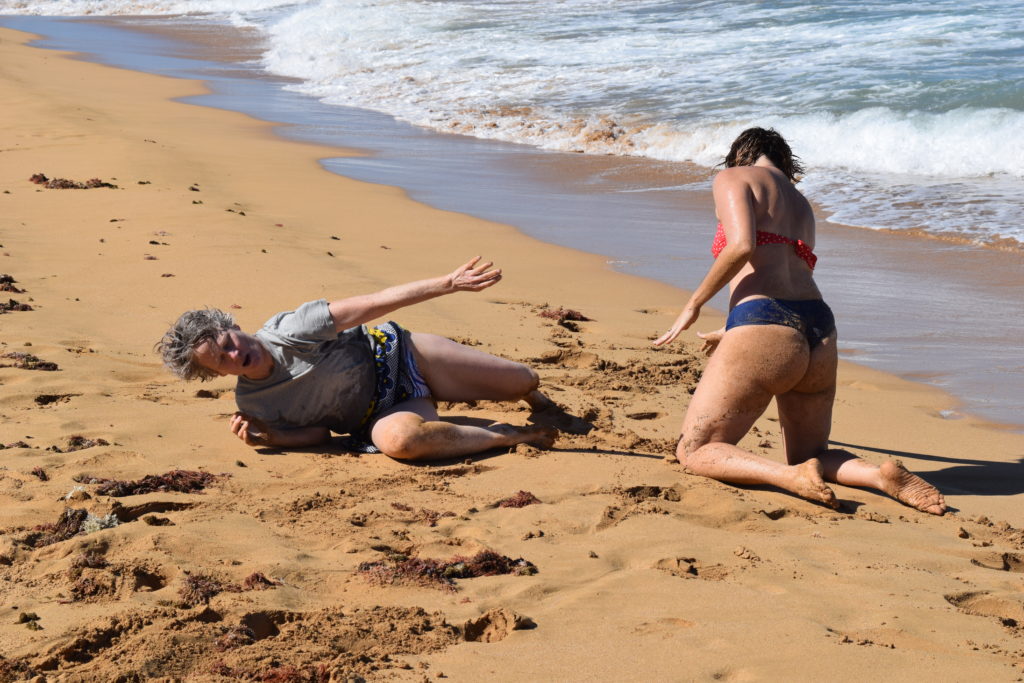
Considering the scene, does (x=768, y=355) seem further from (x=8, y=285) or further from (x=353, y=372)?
(x=8, y=285)

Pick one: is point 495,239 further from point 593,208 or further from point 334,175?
point 334,175

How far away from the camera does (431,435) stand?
488 cm

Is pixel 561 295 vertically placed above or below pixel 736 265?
below

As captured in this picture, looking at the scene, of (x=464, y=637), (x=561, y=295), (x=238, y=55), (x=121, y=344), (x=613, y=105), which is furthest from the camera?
(x=238, y=55)

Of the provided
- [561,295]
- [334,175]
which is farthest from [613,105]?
[561,295]

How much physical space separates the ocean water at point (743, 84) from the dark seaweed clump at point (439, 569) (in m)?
7.14

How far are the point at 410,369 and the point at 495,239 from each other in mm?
4529

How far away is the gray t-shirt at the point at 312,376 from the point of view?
15.9ft

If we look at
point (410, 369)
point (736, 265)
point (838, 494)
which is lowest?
point (838, 494)

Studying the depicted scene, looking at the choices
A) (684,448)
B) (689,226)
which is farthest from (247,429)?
(689,226)

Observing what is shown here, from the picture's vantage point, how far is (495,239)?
31.3 feet

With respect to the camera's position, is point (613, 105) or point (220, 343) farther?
point (613, 105)

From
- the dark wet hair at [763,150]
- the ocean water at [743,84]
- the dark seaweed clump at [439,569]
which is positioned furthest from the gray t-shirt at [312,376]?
the ocean water at [743,84]

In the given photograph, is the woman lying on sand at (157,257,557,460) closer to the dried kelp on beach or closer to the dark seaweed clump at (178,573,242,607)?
the dried kelp on beach
